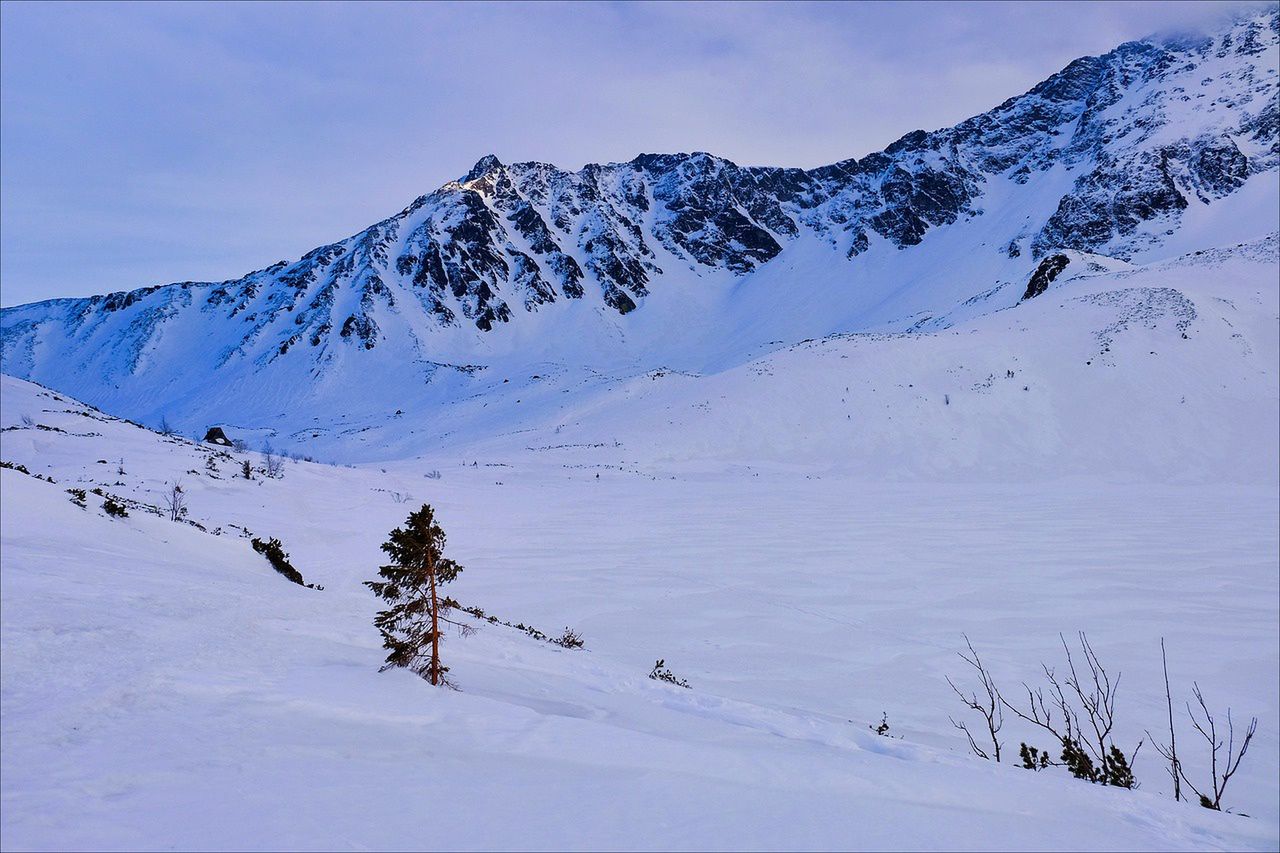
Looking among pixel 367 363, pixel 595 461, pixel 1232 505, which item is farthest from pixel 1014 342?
pixel 367 363

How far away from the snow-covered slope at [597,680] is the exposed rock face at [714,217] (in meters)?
69.0

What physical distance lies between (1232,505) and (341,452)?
1807 inches

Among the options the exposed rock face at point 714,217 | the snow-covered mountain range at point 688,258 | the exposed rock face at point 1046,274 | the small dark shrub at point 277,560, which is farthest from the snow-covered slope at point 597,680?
the exposed rock face at point 714,217

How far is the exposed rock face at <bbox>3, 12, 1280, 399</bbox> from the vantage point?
250 ft

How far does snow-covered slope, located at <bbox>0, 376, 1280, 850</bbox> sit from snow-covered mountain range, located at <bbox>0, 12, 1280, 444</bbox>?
1949 inches

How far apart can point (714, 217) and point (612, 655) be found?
11385 cm

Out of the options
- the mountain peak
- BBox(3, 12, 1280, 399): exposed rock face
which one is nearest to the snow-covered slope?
BBox(3, 12, 1280, 399): exposed rock face

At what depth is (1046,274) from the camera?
5009 centimetres

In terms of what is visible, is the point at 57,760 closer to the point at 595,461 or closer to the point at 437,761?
the point at 437,761

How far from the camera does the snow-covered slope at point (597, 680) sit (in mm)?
2426

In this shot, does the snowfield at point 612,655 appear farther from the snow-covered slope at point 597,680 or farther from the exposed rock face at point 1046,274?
the exposed rock face at point 1046,274

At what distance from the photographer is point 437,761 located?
9.53ft

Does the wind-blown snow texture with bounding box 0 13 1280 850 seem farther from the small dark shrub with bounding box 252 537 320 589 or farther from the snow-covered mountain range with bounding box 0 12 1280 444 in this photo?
the snow-covered mountain range with bounding box 0 12 1280 444

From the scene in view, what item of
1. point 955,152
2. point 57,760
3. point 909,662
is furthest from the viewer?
point 955,152
